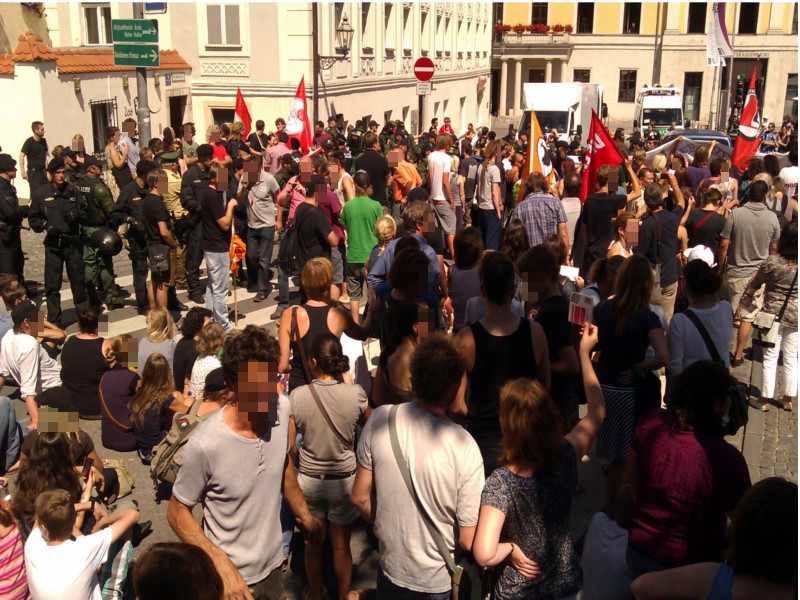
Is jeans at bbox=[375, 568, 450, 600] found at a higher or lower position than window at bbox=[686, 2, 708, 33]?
lower

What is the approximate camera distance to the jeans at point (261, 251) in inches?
424

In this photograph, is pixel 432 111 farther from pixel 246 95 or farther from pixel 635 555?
pixel 635 555

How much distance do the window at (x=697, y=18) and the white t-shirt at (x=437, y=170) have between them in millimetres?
52084

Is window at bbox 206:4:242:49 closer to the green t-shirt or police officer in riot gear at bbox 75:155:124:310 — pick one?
police officer in riot gear at bbox 75:155:124:310

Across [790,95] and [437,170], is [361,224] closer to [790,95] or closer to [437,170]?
[437,170]

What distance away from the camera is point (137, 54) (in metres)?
12.4

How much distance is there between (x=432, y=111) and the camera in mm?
37344

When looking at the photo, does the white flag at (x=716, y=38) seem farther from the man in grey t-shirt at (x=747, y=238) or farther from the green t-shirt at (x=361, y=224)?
the green t-shirt at (x=361, y=224)

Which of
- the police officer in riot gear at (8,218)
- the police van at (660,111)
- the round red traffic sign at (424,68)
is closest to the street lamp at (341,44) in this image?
the round red traffic sign at (424,68)

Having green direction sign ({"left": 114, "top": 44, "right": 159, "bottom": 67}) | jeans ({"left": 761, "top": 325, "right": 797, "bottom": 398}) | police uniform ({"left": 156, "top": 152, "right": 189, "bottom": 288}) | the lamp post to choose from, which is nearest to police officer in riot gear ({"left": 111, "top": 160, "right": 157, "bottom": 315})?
police uniform ({"left": 156, "top": 152, "right": 189, "bottom": 288})

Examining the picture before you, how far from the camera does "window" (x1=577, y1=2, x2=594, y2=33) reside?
59.6m

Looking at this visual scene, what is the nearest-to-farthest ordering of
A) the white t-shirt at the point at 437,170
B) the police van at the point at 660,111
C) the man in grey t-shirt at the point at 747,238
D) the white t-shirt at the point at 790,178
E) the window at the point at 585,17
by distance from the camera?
1. the man in grey t-shirt at the point at 747,238
2. the white t-shirt at the point at 790,178
3. the white t-shirt at the point at 437,170
4. the police van at the point at 660,111
5. the window at the point at 585,17

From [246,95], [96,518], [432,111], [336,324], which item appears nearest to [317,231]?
[336,324]

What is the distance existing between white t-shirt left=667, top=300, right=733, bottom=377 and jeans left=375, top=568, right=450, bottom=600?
2460 mm
